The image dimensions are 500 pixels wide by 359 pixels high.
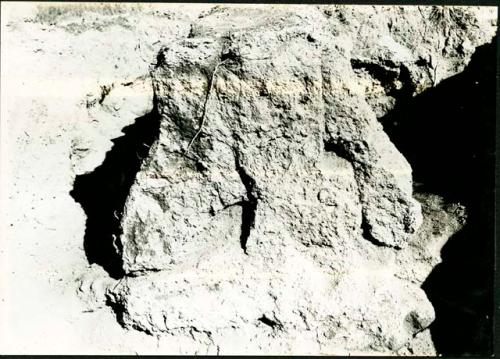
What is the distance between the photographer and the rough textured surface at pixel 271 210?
1976 millimetres

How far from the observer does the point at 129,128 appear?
2729mm

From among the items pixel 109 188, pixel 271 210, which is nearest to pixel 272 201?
pixel 271 210

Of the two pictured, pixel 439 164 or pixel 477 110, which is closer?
pixel 477 110

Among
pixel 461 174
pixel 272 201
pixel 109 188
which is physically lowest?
pixel 109 188

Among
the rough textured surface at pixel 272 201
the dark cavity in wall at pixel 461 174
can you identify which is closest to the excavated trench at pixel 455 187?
the dark cavity in wall at pixel 461 174

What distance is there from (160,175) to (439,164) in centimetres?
143

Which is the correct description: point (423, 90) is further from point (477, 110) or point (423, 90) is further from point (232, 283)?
point (232, 283)

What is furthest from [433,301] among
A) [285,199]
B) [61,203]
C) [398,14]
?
[61,203]

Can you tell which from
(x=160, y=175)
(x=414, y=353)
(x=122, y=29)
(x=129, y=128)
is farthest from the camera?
(x=122, y=29)

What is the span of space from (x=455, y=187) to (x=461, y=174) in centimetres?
7

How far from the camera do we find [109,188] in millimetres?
2551

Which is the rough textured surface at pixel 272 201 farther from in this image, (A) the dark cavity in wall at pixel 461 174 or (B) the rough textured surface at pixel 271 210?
(A) the dark cavity in wall at pixel 461 174

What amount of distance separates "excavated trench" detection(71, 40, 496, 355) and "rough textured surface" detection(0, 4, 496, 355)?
0.23 feet

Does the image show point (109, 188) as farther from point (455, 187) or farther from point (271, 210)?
point (455, 187)
